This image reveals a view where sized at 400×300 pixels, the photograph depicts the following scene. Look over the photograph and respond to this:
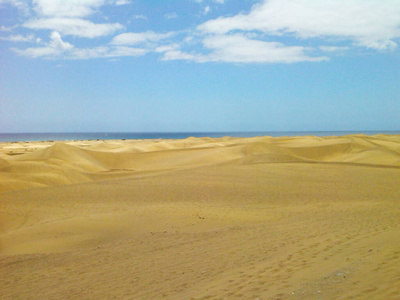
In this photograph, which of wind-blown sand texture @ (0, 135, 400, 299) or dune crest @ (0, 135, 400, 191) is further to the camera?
dune crest @ (0, 135, 400, 191)

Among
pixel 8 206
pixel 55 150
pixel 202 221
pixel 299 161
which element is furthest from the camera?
pixel 55 150

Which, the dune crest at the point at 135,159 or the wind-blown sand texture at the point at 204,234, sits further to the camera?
the dune crest at the point at 135,159

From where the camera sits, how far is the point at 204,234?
10.4 m

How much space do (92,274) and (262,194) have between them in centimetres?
1058

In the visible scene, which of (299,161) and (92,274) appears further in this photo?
(299,161)

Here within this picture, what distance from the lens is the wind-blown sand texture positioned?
6082 millimetres

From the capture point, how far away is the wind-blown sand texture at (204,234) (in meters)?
6.08

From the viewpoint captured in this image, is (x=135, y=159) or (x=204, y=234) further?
(x=135, y=159)

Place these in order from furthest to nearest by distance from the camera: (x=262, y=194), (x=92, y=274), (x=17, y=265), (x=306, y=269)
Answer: (x=262, y=194) → (x=17, y=265) → (x=92, y=274) → (x=306, y=269)

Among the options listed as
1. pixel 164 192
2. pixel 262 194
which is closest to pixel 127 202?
pixel 164 192

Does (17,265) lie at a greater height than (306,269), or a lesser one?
lesser

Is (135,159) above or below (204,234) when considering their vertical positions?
above

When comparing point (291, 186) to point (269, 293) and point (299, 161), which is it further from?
point (269, 293)

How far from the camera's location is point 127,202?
Result: 16078 mm
